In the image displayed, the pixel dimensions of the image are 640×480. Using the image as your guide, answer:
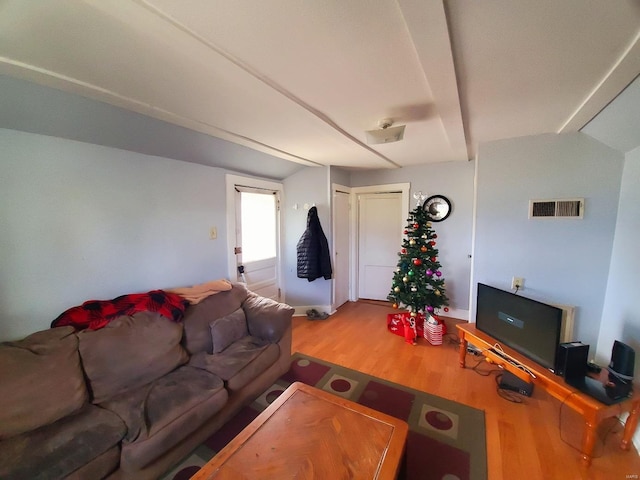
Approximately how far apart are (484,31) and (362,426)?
192 centimetres

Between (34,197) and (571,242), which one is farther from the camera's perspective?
(571,242)

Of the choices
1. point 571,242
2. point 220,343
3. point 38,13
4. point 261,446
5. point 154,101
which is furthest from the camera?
point 571,242

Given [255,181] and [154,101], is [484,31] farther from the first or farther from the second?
[255,181]

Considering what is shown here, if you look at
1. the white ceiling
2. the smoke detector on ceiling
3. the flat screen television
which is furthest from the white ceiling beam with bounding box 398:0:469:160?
the flat screen television

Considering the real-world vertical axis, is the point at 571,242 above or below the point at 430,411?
above

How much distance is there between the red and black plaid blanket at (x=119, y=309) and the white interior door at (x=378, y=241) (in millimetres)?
2962

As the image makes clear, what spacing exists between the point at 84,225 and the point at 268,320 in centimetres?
158

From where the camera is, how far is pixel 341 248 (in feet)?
13.2

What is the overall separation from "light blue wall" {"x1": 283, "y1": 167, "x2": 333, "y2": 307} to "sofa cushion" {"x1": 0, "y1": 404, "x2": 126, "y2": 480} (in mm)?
2574

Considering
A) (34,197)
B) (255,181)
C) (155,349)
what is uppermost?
(255,181)

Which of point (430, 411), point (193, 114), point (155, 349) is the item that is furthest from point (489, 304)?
point (193, 114)

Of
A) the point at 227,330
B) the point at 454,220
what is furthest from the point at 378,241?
the point at 227,330

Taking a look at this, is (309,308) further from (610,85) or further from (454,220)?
(610,85)

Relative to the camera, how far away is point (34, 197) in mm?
1627
